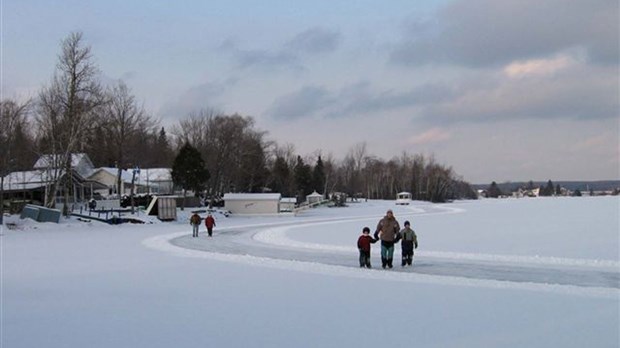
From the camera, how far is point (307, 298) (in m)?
12.6

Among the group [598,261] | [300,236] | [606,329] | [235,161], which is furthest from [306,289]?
[235,161]

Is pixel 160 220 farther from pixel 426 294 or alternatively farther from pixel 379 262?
pixel 426 294

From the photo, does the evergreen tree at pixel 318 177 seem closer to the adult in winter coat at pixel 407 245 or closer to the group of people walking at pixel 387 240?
the adult in winter coat at pixel 407 245

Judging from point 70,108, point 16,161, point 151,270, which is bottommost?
point 151,270

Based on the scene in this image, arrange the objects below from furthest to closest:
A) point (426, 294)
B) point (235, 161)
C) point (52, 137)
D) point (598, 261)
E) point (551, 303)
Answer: point (235, 161) → point (52, 137) → point (598, 261) → point (426, 294) → point (551, 303)

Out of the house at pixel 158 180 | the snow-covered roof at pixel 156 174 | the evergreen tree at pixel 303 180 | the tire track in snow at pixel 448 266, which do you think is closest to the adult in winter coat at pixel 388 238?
the tire track in snow at pixel 448 266

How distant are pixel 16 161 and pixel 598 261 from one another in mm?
45226

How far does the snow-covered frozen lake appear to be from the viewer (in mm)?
9102

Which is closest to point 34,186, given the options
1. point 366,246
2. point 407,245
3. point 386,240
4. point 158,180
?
point 158,180

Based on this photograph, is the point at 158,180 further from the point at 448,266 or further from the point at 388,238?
the point at 448,266

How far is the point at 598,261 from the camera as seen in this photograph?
19.8 m

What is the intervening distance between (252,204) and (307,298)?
5518 cm

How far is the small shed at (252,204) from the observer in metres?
67.2

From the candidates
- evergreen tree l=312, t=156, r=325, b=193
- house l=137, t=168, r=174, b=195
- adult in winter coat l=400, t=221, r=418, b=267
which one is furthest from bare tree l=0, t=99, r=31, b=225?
evergreen tree l=312, t=156, r=325, b=193
